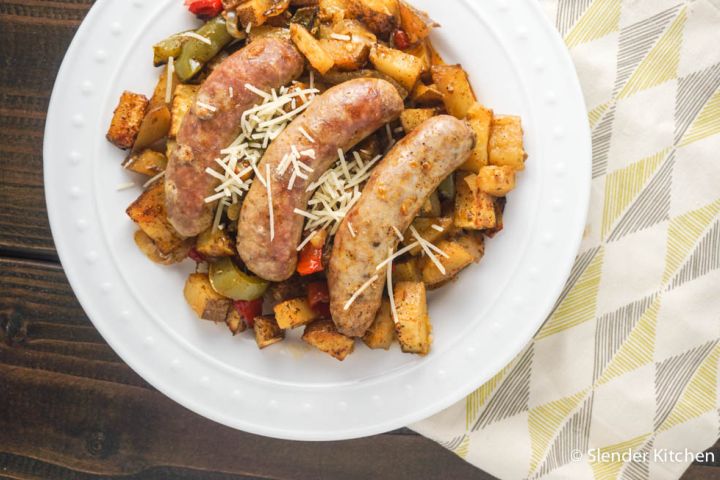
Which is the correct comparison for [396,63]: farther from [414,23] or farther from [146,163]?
[146,163]

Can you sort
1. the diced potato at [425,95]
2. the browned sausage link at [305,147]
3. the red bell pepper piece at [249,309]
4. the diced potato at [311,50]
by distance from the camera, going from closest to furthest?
1. the browned sausage link at [305,147]
2. the diced potato at [311,50]
3. the diced potato at [425,95]
4. the red bell pepper piece at [249,309]

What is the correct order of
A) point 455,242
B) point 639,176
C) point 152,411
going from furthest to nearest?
point 152,411 < point 639,176 < point 455,242

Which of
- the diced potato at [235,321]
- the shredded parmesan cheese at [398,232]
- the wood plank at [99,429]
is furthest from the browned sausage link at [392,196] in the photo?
the wood plank at [99,429]

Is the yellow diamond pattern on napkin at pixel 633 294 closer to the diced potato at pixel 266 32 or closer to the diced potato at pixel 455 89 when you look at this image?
the diced potato at pixel 455 89

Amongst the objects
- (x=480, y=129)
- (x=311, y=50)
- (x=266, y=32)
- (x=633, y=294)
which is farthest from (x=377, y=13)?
(x=633, y=294)

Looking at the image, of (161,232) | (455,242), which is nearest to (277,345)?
(161,232)

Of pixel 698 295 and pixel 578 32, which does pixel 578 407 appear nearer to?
pixel 698 295

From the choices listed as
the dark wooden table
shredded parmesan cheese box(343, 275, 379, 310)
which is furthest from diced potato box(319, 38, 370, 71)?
the dark wooden table
